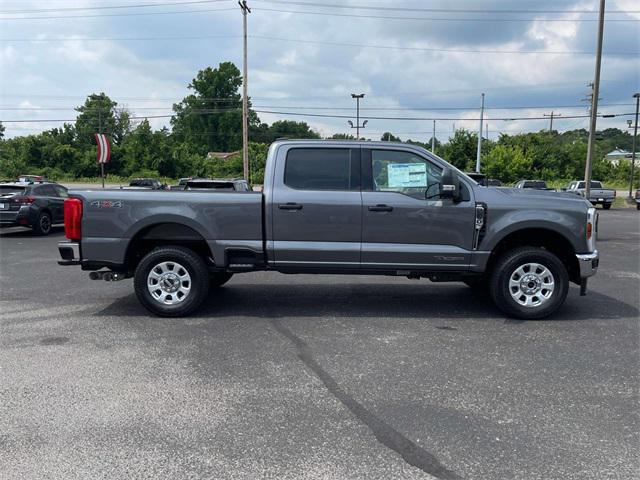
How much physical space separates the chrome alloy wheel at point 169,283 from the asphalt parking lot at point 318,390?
0.29 metres

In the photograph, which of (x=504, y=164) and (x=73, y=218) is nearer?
(x=73, y=218)

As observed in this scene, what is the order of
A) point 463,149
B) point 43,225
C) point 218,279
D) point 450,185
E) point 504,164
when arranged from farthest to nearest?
point 463,149, point 504,164, point 43,225, point 218,279, point 450,185

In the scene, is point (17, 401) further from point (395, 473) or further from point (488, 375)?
point (488, 375)

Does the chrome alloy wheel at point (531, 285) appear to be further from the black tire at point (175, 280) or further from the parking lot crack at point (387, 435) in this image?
the black tire at point (175, 280)

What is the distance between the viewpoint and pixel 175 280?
20.3 ft

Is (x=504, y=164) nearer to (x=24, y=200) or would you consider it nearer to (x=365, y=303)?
(x=24, y=200)

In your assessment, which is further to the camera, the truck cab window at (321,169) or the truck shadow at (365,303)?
the truck shadow at (365,303)

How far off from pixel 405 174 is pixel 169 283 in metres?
3.07

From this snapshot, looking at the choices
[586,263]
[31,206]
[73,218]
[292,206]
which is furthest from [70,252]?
[31,206]

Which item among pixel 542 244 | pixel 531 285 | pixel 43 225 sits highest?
pixel 542 244

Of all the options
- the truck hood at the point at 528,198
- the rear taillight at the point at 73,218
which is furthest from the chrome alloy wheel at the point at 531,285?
the rear taillight at the point at 73,218

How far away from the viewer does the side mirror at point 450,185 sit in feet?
18.9

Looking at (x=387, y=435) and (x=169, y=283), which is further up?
(x=169, y=283)

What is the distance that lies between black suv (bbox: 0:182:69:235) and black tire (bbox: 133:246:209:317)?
10601 mm
